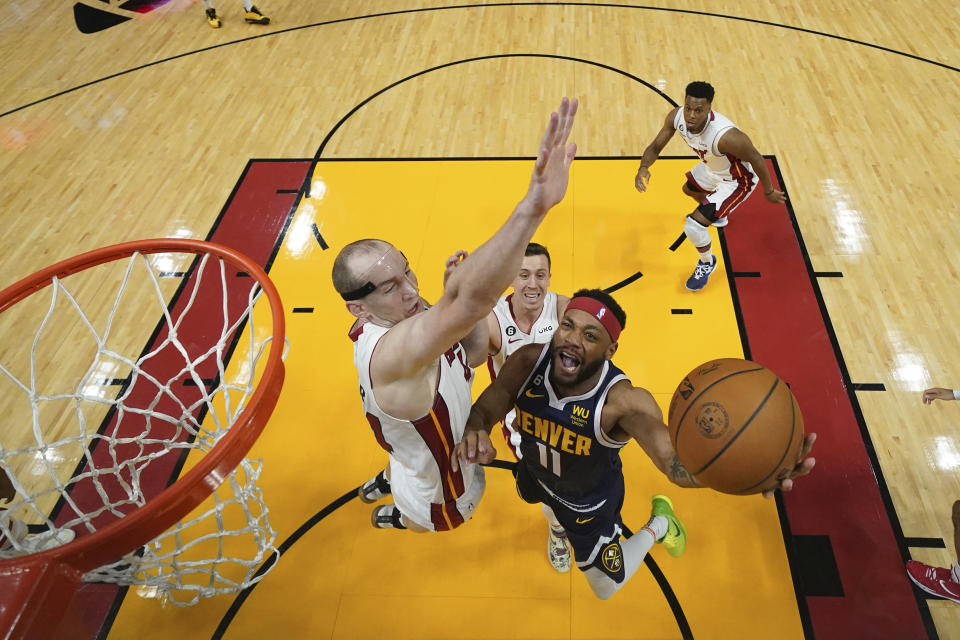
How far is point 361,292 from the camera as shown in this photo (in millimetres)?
2334

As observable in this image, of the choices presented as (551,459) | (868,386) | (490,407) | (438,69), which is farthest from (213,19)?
(868,386)

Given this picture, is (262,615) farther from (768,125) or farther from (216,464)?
(768,125)

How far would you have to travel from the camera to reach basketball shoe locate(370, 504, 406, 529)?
3.60 metres

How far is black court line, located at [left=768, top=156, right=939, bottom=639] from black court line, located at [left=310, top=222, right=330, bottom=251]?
138 inches

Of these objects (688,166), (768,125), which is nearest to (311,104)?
(688,166)

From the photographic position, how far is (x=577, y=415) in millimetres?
2609

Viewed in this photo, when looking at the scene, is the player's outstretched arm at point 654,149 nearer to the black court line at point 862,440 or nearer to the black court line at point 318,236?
the black court line at point 862,440

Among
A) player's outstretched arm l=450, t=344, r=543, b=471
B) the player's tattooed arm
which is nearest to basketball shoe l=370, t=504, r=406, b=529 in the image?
player's outstretched arm l=450, t=344, r=543, b=471

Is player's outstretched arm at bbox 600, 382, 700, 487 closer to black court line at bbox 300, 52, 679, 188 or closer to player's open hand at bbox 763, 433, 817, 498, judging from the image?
player's open hand at bbox 763, 433, 817, 498

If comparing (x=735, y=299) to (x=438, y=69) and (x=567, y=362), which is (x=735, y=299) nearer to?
(x=567, y=362)

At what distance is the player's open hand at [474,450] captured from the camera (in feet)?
8.05

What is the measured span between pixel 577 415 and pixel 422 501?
947 mm

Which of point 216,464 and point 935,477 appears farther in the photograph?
point 935,477

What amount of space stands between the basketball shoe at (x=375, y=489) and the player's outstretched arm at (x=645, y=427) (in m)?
1.69
